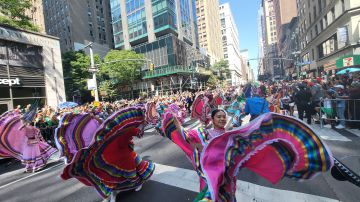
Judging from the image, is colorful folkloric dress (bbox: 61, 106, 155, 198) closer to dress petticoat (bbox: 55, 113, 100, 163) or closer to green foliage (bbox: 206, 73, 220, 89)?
dress petticoat (bbox: 55, 113, 100, 163)

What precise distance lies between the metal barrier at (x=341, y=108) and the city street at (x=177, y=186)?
3.10 feet

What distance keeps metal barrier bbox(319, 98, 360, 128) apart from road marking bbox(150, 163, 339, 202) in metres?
5.53

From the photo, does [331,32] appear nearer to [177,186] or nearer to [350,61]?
[350,61]

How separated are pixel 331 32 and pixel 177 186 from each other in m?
31.6

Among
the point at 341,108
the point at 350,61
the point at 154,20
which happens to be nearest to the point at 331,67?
the point at 350,61

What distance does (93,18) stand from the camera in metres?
67.3

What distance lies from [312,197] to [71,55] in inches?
1584

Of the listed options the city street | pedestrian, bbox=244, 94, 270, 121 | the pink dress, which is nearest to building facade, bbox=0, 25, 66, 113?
the city street

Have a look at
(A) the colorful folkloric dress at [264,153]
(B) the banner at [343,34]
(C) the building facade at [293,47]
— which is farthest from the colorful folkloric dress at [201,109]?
(C) the building facade at [293,47]

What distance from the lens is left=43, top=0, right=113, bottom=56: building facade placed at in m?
60.8

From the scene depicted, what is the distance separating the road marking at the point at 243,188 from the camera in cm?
402

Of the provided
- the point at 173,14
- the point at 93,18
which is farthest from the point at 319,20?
the point at 93,18

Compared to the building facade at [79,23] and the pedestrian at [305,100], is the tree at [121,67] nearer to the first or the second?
the building facade at [79,23]

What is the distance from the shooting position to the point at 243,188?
4547 millimetres
